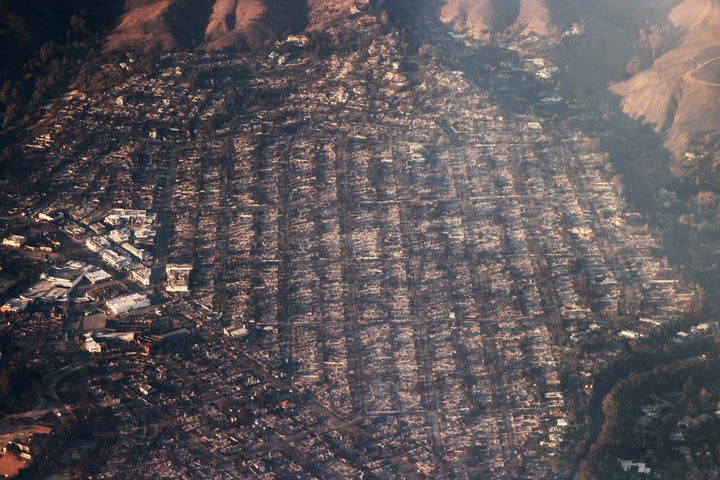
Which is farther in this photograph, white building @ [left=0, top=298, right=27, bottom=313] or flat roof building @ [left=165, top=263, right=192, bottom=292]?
flat roof building @ [left=165, top=263, right=192, bottom=292]

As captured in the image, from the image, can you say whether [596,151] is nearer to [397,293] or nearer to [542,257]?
[542,257]

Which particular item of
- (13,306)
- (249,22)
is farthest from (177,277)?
(249,22)

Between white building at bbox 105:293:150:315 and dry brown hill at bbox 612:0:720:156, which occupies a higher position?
dry brown hill at bbox 612:0:720:156

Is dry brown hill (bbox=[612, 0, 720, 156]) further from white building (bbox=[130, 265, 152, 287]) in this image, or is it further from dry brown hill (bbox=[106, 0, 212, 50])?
white building (bbox=[130, 265, 152, 287])

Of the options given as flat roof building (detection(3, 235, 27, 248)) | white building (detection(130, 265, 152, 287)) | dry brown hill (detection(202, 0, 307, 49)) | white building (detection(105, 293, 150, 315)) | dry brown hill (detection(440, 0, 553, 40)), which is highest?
dry brown hill (detection(202, 0, 307, 49))

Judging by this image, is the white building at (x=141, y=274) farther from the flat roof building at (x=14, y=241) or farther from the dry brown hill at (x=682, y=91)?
the dry brown hill at (x=682, y=91)

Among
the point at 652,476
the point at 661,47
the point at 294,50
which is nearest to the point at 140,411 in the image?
the point at 652,476

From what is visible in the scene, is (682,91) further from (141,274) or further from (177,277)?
(141,274)

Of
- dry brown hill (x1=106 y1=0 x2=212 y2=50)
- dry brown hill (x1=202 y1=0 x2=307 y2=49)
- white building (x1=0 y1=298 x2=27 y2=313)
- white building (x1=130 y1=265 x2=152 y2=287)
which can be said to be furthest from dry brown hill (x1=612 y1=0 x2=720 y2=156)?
white building (x1=0 y1=298 x2=27 y2=313)

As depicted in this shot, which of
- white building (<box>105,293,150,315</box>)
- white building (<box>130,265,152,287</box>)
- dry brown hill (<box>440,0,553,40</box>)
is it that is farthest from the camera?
dry brown hill (<box>440,0,553,40</box>)

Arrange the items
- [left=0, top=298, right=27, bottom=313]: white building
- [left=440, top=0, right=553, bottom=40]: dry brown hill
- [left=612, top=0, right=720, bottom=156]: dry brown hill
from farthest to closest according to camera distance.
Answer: [left=440, top=0, right=553, bottom=40]: dry brown hill
[left=612, top=0, right=720, bottom=156]: dry brown hill
[left=0, top=298, right=27, bottom=313]: white building
